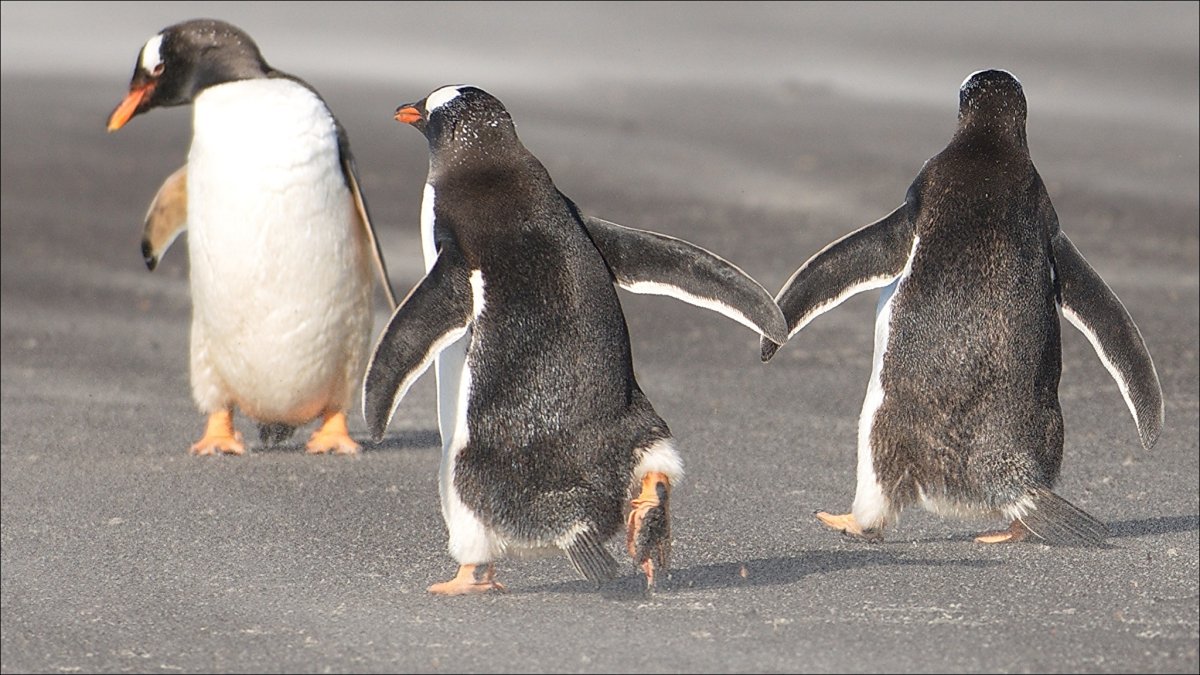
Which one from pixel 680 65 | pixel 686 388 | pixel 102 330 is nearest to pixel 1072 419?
pixel 686 388

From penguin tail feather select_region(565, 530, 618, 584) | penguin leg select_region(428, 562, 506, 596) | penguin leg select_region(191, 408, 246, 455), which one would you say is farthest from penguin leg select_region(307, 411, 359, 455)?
penguin tail feather select_region(565, 530, 618, 584)

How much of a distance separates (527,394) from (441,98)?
2.62 ft

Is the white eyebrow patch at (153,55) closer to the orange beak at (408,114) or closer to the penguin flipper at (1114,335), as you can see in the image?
the orange beak at (408,114)

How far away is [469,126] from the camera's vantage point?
427 cm

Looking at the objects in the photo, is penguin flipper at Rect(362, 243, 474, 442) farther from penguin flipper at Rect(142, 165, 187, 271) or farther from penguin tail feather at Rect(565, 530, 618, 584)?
penguin flipper at Rect(142, 165, 187, 271)

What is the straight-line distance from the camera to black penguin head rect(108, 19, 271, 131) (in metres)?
5.94

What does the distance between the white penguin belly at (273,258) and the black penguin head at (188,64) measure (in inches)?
3.3

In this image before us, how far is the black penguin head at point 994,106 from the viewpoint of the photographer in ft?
15.3

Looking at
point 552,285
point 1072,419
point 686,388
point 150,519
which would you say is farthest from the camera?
point 686,388

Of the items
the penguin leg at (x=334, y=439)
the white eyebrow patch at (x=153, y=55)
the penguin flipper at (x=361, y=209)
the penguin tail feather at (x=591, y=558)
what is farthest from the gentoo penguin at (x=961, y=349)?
the white eyebrow patch at (x=153, y=55)

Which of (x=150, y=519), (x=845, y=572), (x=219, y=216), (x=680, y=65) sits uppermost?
(x=680, y=65)

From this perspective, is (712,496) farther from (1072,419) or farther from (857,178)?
(857,178)

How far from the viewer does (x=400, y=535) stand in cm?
477

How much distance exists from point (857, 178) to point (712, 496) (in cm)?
626
